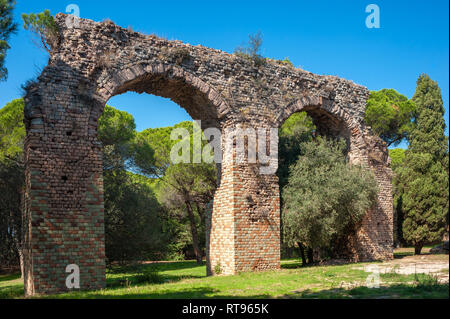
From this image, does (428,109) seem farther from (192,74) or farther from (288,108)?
(192,74)

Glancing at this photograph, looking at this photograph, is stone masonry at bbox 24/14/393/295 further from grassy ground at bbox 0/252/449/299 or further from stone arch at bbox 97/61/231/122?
grassy ground at bbox 0/252/449/299

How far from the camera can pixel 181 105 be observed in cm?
1280

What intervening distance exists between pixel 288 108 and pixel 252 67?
1746mm

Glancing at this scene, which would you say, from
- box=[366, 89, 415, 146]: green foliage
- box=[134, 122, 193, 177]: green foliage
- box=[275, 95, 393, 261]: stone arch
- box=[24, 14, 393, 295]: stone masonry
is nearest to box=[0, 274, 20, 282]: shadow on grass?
box=[134, 122, 193, 177]: green foliage

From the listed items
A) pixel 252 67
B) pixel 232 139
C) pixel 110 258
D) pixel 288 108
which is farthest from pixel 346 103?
pixel 110 258

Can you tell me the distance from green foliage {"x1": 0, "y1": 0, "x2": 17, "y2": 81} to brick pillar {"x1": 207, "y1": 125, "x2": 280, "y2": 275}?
6.18 meters

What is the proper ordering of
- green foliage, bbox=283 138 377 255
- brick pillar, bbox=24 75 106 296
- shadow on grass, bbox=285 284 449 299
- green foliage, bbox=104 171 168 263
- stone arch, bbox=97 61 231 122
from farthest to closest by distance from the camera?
green foliage, bbox=104 171 168 263, green foliage, bbox=283 138 377 255, stone arch, bbox=97 61 231 122, brick pillar, bbox=24 75 106 296, shadow on grass, bbox=285 284 449 299

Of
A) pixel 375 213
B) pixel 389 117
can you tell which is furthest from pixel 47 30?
pixel 389 117

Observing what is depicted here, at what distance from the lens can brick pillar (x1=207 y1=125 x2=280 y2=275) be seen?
11398 millimetres

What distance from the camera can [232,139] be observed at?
1195cm

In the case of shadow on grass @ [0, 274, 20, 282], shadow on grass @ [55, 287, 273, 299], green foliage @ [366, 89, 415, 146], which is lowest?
shadow on grass @ [0, 274, 20, 282]

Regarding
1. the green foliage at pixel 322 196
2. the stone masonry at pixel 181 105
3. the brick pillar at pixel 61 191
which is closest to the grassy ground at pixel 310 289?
the brick pillar at pixel 61 191

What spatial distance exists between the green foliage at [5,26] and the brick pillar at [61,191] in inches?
73.4

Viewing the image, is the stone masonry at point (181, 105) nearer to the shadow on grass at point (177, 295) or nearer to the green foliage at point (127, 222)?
the shadow on grass at point (177, 295)
